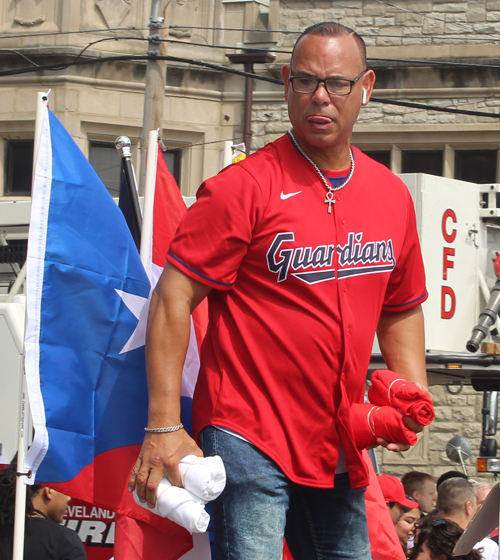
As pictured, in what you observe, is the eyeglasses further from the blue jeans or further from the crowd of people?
the crowd of people

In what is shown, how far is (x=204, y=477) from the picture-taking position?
7.78ft

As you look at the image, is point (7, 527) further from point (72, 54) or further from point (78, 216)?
point (72, 54)

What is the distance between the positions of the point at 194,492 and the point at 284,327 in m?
0.49

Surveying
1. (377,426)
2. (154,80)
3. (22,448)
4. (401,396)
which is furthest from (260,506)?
(154,80)

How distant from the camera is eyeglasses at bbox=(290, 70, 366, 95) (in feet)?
8.64

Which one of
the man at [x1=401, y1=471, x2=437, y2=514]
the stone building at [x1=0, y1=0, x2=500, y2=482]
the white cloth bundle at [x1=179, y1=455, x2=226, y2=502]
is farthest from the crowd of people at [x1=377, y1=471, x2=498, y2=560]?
the stone building at [x1=0, y1=0, x2=500, y2=482]

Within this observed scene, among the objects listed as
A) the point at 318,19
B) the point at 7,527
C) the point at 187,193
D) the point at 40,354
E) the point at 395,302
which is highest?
the point at 318,19

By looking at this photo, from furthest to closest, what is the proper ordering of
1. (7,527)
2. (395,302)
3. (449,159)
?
(449,159) < (7,527) < (395,302)

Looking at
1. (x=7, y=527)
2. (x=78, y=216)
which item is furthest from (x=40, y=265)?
(x=7, y=527)

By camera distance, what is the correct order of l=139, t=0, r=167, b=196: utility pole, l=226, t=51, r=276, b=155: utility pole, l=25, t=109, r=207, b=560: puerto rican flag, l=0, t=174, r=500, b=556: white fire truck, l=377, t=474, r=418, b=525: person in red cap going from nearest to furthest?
l=25, t=109, r=207, b=560: puerto rican flag < l=377, t=474, r=418, b=525: person in red cap < l=0, t=174, r=500, b=556: white fire truck < l=139, t=0, r=167, b=196: utility pole < l=226, t=51, r=276, b=155: utility pole

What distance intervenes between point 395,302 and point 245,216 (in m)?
0.69

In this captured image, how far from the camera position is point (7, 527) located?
4863 mm

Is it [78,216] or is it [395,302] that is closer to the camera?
[395,302]

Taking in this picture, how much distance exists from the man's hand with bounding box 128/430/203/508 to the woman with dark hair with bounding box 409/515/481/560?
214 centimetres
